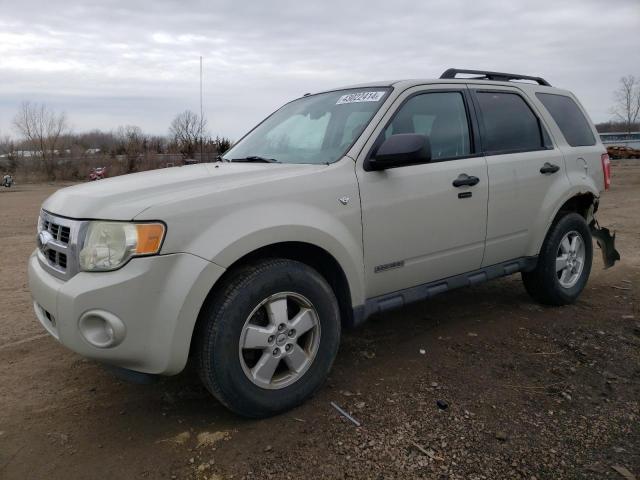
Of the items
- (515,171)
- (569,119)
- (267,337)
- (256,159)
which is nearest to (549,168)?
(515,171)

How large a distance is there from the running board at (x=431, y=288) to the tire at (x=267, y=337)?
29cm

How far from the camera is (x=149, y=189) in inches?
106

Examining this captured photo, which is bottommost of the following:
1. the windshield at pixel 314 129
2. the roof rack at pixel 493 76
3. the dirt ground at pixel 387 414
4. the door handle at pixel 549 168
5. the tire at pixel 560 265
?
the dirt ground at pixel 387 414

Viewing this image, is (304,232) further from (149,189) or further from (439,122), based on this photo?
(439,122)

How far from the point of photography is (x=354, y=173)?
314cm

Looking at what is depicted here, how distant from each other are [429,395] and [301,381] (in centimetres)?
78

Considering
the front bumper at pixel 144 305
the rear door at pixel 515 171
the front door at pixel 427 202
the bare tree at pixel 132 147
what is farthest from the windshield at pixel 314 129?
the bare tree at pixel 132 147

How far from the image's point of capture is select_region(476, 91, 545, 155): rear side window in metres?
4.04

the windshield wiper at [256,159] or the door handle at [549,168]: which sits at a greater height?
the windshield wiper at [256,159]

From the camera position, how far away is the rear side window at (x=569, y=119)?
15.2 ft

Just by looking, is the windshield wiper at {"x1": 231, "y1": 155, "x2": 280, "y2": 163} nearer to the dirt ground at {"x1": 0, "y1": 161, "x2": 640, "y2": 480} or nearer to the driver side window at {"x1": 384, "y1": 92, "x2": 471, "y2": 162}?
the driver side window at {"x1": 384, "y1": 92, "x2": 471, "y2": 162}

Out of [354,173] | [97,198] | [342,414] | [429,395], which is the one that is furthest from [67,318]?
[429,395]

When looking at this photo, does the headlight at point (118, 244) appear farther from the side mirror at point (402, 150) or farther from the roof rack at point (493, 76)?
the roof rack at point (493, 76)

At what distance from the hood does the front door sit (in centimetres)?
48
